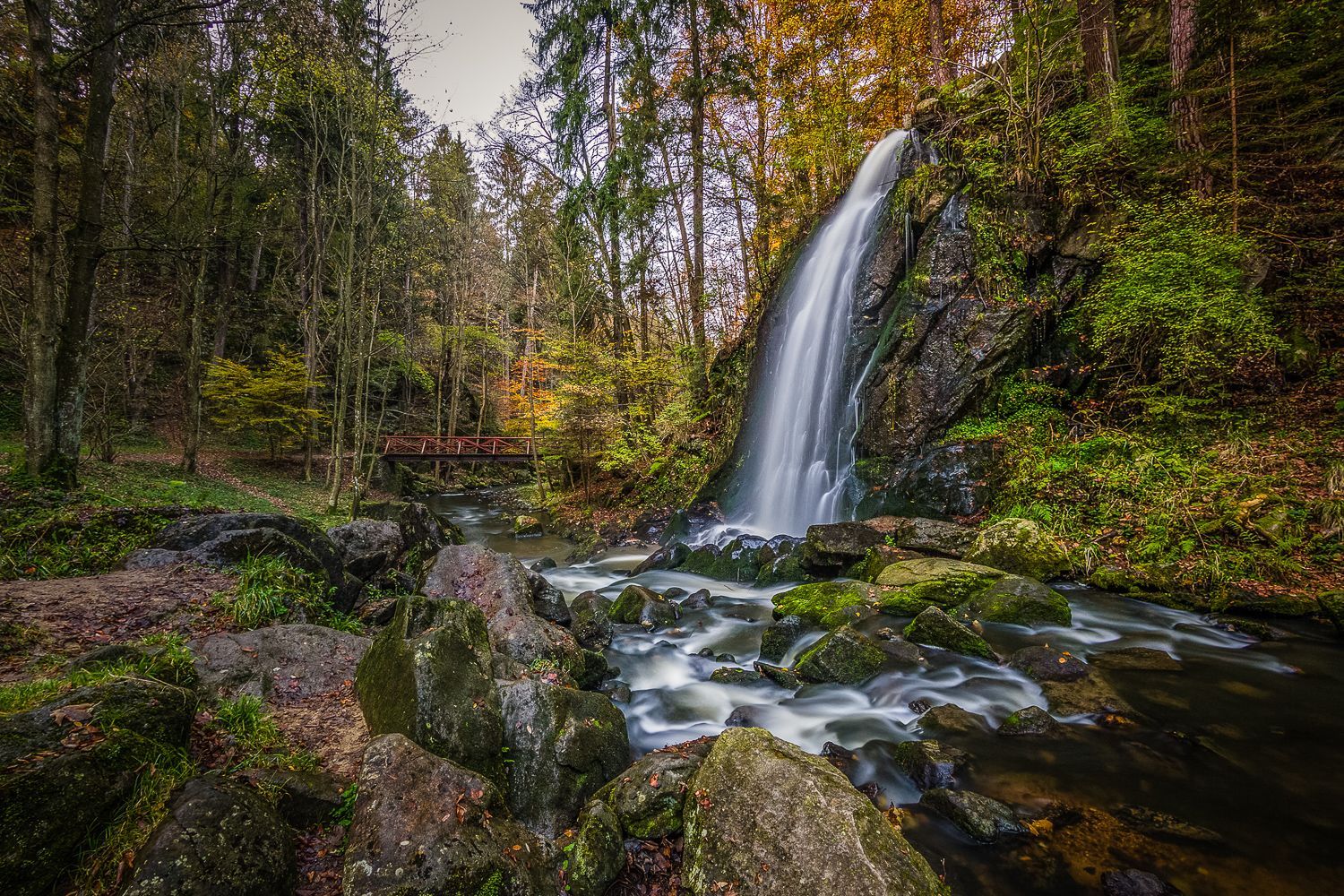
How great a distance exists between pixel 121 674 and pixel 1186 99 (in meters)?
14.7

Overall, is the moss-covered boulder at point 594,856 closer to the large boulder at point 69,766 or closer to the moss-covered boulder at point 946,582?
the large boulder at point 69,766

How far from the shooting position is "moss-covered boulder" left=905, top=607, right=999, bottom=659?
205 inches

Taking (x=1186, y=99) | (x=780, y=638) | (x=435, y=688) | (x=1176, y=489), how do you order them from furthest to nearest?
(x=1186, y=99) < (x=1176, y=489) < (x=780, y=638) < (x=435, y=688)

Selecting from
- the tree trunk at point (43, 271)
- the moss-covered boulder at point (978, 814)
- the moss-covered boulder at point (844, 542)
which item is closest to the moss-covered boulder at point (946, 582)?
the moss-covered boulder at point (844, 542)

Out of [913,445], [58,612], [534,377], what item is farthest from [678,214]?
[58,612]

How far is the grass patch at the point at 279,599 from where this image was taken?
15.0 feet

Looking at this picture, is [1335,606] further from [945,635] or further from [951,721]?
[951,721]

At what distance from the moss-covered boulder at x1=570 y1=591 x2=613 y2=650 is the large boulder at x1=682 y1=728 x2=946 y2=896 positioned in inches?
148

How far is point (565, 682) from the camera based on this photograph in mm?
4879

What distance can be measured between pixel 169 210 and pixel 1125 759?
18209 mm

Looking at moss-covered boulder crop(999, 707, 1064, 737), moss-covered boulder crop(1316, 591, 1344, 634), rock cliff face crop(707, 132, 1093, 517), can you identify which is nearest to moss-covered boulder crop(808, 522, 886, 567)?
rock cliff face crop(707, 132, 1093, 517)

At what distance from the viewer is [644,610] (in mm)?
7453

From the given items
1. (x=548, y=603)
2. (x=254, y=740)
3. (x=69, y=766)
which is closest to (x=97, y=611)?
(x=254, y=740)

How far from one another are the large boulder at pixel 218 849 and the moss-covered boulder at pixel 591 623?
13.9 feet
